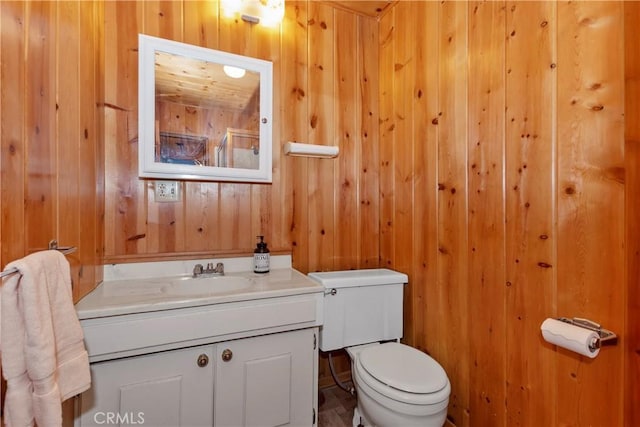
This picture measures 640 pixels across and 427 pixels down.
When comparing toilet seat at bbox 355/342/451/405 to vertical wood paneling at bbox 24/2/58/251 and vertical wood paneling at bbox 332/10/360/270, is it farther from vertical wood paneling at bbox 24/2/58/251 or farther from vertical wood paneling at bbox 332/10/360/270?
vertical wood paneling at bbox 24/2/58/251

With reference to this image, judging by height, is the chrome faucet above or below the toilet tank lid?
above

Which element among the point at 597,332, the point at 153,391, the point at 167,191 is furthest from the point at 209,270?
the point at 597,332

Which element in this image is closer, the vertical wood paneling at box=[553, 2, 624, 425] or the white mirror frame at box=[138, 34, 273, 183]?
the vertical wood paneling at box=[553, 2, 624, 425]

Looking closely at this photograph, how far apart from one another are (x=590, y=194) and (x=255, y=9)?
1.73 meters

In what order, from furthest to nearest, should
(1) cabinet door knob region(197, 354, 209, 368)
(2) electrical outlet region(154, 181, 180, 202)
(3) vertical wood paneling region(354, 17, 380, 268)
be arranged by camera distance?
(3) vertical wood paneling region(354, 17, 380, 268) < (2) electrical outlet region(154, 181, 180, 202) < (1) cabinet door knob region(197, 354, 209, 368)

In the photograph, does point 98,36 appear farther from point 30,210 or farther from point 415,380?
point 415,380

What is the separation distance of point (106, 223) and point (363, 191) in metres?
1.41

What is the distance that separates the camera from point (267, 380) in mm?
1267

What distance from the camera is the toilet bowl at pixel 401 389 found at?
109cm

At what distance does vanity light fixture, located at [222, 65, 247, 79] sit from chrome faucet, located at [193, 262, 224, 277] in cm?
102

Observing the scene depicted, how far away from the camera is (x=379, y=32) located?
1994mm

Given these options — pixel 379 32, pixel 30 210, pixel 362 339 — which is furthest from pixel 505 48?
pixel 30 210

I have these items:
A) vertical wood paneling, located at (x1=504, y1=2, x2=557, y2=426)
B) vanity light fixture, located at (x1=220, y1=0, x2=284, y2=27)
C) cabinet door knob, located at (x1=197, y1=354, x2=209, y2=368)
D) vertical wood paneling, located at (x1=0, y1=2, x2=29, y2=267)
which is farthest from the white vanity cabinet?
vanity light fixture, located at (x1=220, y1=0, x2=284, y2=27)

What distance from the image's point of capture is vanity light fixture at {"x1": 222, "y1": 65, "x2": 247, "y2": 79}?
1.62m
